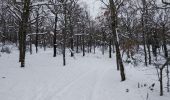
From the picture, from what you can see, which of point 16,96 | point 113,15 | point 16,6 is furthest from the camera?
point 16,6

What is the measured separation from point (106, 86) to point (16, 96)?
6151mm

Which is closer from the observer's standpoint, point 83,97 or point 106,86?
point 83,97

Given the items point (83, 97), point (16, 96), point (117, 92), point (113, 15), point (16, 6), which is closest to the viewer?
point (16, 96)

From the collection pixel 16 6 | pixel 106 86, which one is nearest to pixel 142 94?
pixel 106 86

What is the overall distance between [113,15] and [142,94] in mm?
6017

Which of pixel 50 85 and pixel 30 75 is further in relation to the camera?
pixel 30 75

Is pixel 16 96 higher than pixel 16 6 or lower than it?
lower

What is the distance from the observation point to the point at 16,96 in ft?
35.9

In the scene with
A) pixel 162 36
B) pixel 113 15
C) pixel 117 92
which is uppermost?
pixel 113 15

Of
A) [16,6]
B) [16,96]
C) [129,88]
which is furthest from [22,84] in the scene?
[16,6]

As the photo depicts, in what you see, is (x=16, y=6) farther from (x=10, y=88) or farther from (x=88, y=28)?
(x=88, y=28)

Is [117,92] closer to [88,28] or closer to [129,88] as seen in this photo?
[129,88]

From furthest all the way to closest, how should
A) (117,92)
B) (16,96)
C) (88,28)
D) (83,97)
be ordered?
(88,28) < (117,92) < (83,97) < (16,96)

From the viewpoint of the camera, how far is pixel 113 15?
16.1m
